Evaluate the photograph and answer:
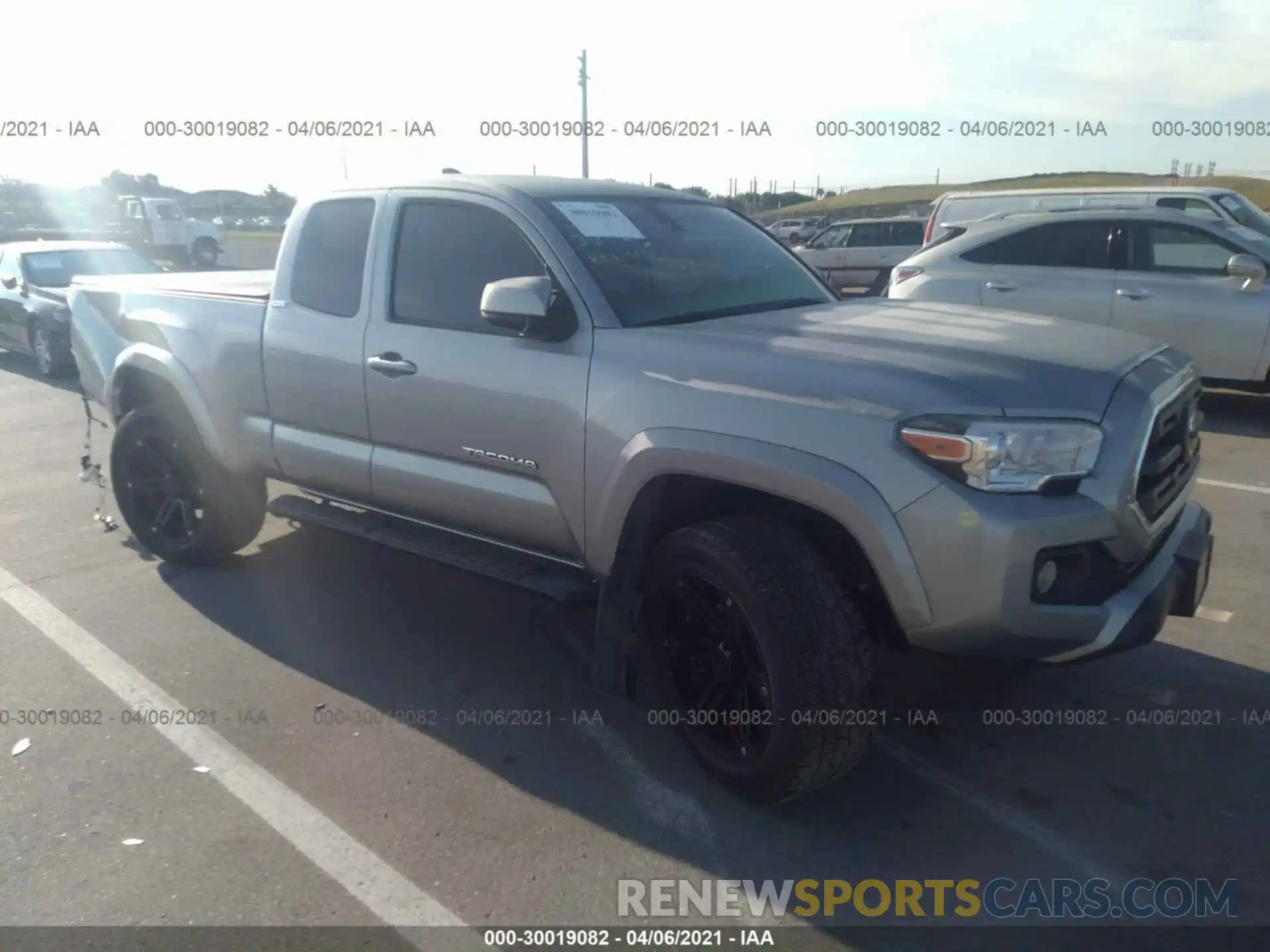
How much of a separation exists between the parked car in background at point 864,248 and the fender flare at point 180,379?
15.0m

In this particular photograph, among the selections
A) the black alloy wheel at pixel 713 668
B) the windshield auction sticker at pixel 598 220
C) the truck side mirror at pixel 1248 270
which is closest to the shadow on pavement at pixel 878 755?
the black alloy wheel at pixel 713 668

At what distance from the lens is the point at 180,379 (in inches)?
197

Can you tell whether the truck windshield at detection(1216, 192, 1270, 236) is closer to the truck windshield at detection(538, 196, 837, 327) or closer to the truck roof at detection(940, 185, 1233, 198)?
the truck roof at detection(940, 185, 1233, 198)

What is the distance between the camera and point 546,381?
357 centimetres

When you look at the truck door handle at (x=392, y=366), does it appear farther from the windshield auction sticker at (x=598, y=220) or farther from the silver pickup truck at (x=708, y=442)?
the windshield auction sticker at (x=598, y=220)

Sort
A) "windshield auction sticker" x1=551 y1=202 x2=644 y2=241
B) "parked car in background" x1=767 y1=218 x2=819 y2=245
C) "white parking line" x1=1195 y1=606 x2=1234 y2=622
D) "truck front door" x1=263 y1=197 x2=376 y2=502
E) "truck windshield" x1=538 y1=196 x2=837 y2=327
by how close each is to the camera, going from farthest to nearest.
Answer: "parked car in background" x1=767 y1=218 x2=819 y2=245
"white parking line" x1=1195 y1=606 x2=1234 y2=622
"truck front door" x1=263 y1=197 x2=376 y2=502
"windshield auction sticker" x1=551 y1=202 x2=644 y2=241
"truck windshield" x1=538 y1=196 x2=837 y2=327

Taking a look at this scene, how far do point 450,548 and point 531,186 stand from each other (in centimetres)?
145

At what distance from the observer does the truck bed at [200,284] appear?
493cm

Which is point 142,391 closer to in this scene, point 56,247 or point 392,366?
point 392,366

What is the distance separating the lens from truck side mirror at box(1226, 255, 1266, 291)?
7.83 metres

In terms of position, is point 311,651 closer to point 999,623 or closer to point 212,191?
point 999,623

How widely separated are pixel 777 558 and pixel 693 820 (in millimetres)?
882

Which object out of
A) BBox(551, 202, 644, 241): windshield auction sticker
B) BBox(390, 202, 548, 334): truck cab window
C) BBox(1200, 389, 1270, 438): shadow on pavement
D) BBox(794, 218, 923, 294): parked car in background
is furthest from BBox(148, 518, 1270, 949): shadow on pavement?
BBox(794, 218, 923, 294): parked car in background

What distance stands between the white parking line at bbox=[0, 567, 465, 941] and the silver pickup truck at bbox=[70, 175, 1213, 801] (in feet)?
3.08
